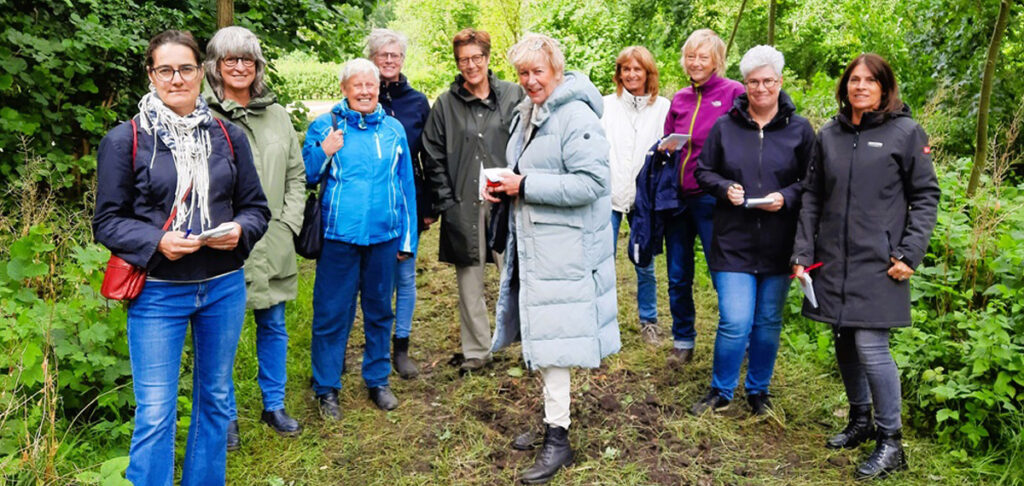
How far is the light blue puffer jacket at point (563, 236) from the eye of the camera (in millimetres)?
3588

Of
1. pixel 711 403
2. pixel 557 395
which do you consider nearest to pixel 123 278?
pixel 557 395

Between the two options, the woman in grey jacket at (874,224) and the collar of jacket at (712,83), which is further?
the collar of jacket at (712,83)

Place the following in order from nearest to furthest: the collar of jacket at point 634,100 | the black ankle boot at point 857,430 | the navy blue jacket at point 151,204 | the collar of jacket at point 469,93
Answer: the navy blue jacket at point 151,204, the black ankle boot at point 857,430, the collar of jacket at point 469,93, the collar of jacket at point 634,100

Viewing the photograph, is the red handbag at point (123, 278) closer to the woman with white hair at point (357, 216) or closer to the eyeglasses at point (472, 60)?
the woman with white hair at point (357, 216)

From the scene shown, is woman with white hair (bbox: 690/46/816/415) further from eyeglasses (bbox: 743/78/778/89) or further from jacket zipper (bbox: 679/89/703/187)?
jacket zipper (bbox: 679/89/703/187)

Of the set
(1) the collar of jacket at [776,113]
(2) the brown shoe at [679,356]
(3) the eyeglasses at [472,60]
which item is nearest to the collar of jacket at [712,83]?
(1) the collar of jacket at [776,113]

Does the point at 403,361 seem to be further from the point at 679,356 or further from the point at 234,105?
the point at 234,105

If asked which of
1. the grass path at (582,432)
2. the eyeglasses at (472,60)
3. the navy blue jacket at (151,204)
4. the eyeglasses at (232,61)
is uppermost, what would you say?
the eyeglasses at (472,60)

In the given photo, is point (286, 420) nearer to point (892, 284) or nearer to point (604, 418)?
point (604, 418)

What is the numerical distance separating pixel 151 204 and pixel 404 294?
2473 mm

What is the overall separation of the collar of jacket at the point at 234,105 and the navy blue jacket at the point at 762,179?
2.41m

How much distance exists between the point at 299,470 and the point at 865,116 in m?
3.29

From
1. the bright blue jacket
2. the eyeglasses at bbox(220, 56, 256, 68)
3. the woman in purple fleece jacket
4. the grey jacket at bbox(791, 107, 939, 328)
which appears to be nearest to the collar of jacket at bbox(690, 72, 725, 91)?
the woman in purple fleece jacket

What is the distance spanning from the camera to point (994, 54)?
17.5 ft
